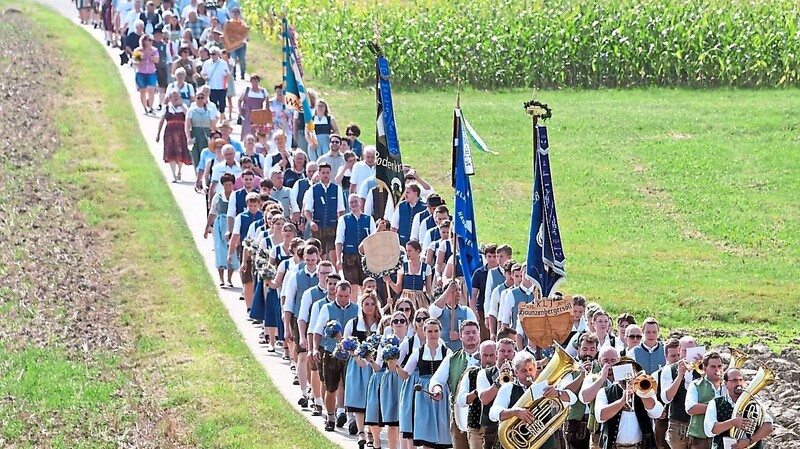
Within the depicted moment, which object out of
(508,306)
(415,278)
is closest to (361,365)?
(508,306)

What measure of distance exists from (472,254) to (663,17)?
2247 cm

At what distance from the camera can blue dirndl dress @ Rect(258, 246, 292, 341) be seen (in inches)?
883

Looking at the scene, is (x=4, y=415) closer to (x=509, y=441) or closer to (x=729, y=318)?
(x=509, y=441)

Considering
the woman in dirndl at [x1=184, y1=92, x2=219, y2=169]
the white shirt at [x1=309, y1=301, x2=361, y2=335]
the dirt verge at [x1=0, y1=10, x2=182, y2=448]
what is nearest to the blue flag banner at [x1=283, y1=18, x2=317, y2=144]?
the woman in dirndl at [x1=184, y1=92, x2=219, y2=169]

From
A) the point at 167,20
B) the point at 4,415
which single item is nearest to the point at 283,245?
the point at 4,415

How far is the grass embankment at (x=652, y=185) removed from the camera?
2753 centimetres

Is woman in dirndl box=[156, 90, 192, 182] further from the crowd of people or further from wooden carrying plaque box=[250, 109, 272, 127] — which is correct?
wooden carrying plaque box=[250, 109, 272, 127]

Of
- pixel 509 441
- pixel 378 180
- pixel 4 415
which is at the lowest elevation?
pixel 4 415

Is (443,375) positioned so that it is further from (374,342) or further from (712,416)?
(712,416)

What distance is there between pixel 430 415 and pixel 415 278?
3.66m

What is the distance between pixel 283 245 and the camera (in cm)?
2233

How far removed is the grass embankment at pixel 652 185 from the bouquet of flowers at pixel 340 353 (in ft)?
24.1

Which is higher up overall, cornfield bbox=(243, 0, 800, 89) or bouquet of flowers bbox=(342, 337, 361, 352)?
cornfield bbox=(243, 0, 800, 89)

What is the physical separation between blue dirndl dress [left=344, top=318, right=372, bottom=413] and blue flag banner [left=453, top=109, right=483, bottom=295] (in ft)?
5.95
